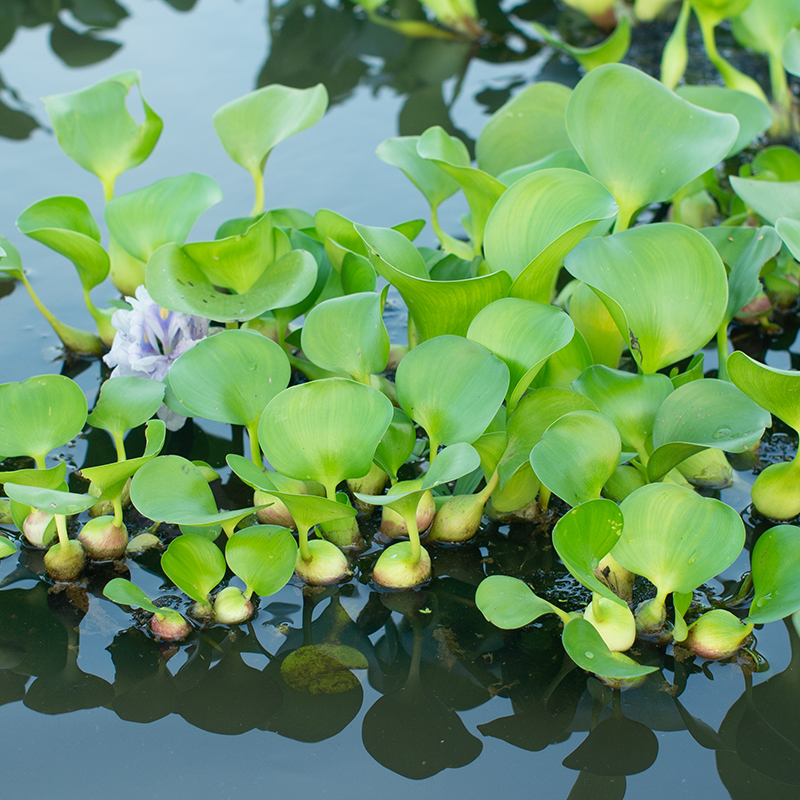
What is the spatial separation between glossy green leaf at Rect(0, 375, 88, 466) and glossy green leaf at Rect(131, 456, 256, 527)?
12cm

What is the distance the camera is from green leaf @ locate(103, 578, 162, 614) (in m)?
0.71

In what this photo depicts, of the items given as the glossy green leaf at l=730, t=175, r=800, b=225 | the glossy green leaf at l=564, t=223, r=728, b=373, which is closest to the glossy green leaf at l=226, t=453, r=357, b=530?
the glossy green leaf at l=564, t=223, r=728, b=373

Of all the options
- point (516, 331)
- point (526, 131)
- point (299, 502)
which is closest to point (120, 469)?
point (299, 502)

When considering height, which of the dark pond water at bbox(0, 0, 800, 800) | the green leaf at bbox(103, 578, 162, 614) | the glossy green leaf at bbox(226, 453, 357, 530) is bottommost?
the dark pond water at bbox(0, 0, 800, 800)

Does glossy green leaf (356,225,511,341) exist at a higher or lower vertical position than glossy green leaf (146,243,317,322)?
higher

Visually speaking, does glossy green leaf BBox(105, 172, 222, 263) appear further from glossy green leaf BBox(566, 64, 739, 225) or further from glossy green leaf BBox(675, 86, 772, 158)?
glossy green leaf BBox(675, 86, 772, 158)

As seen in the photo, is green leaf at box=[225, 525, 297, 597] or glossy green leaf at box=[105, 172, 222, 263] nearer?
green leaf at box=[225, 525, 297, 597]

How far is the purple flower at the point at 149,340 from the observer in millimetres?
946

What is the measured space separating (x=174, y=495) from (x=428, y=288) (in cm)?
30

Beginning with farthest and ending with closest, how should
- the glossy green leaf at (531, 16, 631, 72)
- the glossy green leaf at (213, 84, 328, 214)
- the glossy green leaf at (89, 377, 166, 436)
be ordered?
1. the glossy green leaf at (531, 16, 631, 72)
2. the glossy green leaf at (213, 84, 328, 214)
3. the glossy green leaf at (89, 377, 166, 436)

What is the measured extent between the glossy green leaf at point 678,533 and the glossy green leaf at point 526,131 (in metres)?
0.69

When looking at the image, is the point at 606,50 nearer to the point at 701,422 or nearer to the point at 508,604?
the point at 701,422

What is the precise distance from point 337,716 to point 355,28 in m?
1.86

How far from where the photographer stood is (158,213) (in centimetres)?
103
